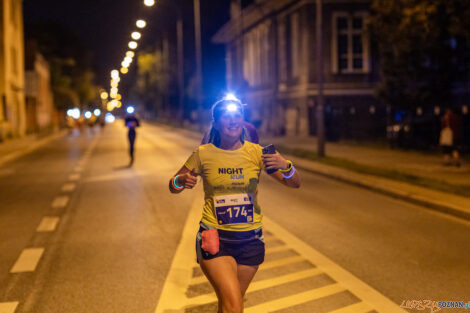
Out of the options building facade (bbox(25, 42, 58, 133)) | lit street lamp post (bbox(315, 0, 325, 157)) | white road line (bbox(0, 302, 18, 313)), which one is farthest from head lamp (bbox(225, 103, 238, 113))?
building facade (bbox(25, 42, 58, 133))

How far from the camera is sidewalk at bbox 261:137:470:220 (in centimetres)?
1159

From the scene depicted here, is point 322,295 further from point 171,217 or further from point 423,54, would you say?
point 423,54

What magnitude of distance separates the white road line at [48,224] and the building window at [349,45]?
30.7 m

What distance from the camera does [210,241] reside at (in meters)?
3.72

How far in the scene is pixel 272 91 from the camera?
45.0 meters

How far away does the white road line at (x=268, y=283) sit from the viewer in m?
5.52

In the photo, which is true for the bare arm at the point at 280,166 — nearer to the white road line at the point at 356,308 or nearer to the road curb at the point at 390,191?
the white road line at the point at 356,308

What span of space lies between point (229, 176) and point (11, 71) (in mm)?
44551

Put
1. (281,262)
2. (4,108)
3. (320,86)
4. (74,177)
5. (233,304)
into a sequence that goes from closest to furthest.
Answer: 1. (233,304)
2. (281,262)
3. (74,177)
4. (320,86)
5. (4,108)

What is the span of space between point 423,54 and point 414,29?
8.10 metres

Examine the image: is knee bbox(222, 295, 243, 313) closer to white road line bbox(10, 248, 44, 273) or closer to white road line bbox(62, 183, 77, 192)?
white road line bbox(10, 248, 44, 273)

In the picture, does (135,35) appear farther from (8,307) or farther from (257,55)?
(8,307)

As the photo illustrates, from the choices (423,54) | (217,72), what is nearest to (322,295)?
(423,54)

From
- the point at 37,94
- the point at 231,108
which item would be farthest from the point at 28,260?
the point at 37,94
